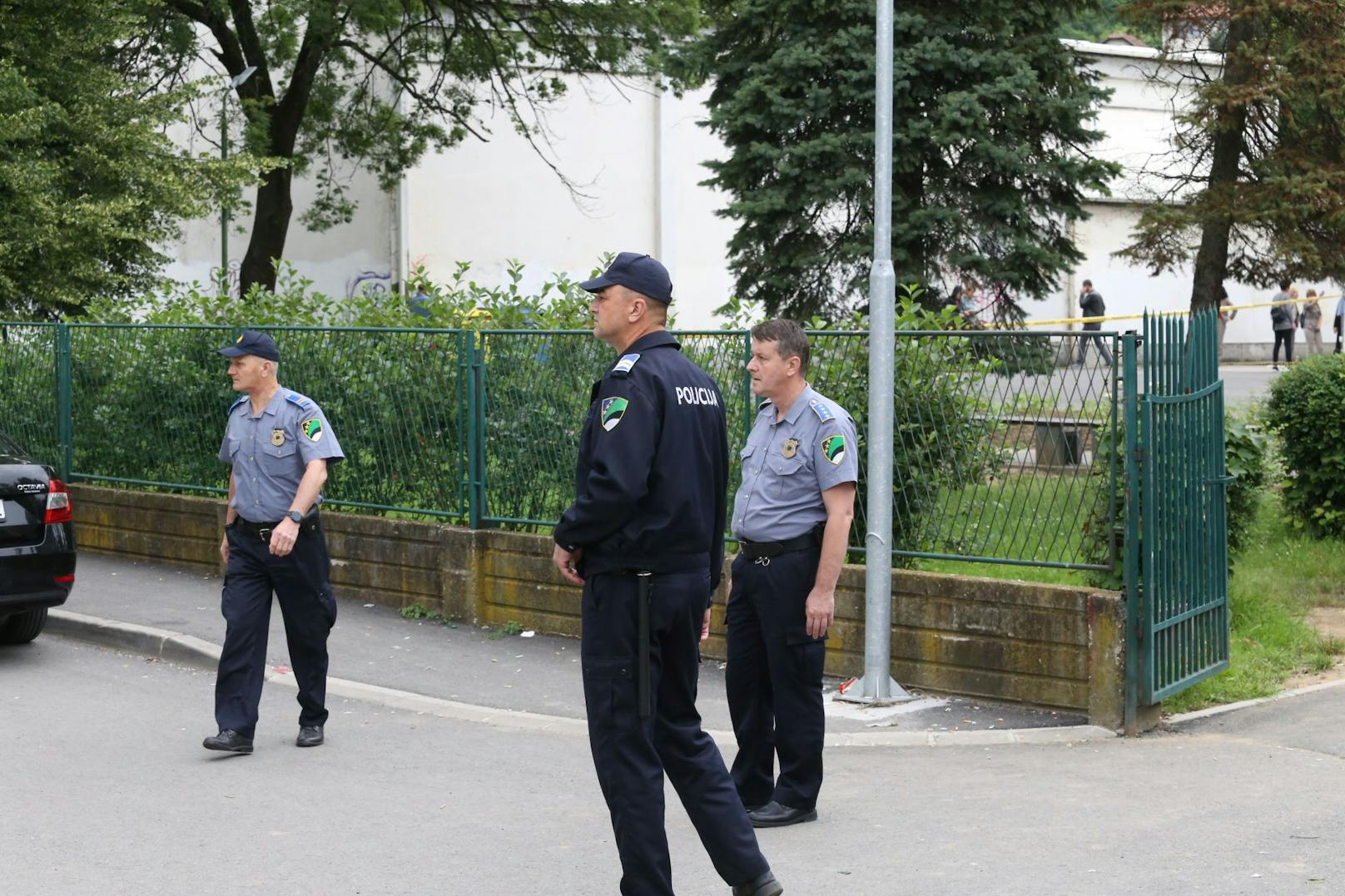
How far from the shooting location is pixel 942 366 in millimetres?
8359

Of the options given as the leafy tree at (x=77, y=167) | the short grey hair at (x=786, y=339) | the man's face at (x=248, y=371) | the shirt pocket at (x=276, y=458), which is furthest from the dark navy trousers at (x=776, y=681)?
the leafy tree at (x=77, y=167)

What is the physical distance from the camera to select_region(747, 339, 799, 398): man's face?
607 cm

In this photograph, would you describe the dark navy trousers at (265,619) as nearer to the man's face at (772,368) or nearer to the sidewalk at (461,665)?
the sidewalk at (461,665)

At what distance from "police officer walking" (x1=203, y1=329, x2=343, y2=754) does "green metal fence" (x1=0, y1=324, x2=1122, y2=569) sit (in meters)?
2.54

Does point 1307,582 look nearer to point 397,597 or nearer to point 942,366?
point 942,366

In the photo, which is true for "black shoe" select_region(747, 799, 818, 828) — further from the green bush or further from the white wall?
the white wall

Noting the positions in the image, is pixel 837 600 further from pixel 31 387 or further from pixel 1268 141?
pixel 1268 141

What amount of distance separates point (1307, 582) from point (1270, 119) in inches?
420

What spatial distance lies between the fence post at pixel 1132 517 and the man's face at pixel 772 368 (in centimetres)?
206

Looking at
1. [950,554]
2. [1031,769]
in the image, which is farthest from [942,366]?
[1031,769]

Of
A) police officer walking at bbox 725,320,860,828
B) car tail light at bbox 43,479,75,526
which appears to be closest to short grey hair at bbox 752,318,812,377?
police officer walking at bbox 725,320,860,828

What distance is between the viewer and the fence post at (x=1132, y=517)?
7.39 meters

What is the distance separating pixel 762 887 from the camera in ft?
16.1

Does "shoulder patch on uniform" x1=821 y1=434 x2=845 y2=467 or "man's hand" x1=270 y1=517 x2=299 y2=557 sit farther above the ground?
"shoulder patch on uniform" x1=821 y1=434 x2=845 y2=467
